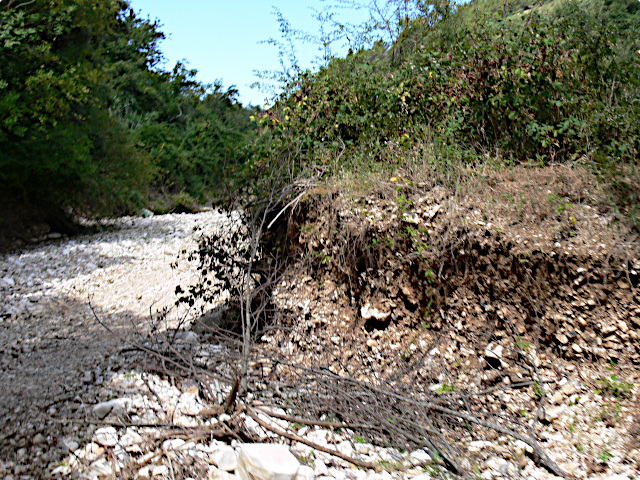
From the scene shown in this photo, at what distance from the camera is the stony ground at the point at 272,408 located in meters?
2.96

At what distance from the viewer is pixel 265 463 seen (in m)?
2.67

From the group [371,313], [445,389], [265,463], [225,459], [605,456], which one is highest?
[371,313]

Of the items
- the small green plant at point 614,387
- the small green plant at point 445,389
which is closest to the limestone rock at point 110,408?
the small green plant at point 445,389

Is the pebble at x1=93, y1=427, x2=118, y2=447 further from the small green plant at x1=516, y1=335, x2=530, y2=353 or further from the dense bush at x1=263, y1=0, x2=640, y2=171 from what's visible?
the dense bush at x1=263, y1=0, x2=640, y2=171

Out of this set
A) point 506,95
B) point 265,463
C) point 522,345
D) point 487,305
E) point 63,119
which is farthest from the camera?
point 63,119

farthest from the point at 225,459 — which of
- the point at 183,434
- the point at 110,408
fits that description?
the point at 110,408

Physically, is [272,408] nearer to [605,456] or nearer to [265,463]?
[265,463]

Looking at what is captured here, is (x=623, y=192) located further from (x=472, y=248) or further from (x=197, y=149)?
(x=197, y=149)

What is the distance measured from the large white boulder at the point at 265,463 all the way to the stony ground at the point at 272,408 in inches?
3.2

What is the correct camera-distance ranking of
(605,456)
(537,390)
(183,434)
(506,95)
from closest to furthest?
(605,456), (183,434), (537,390), (506,95)

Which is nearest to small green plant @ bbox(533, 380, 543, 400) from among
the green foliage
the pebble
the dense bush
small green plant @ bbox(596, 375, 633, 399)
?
small green plant @ bbox(596, 375, 633, 399)

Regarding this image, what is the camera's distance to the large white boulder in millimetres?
2645

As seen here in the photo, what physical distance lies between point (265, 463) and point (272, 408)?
3.33ft

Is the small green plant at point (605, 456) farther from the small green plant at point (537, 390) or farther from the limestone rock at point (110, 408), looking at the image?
the limestone rock at point (110, 408)
